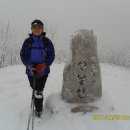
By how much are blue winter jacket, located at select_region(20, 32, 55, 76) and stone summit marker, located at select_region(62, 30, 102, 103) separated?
2.69ft

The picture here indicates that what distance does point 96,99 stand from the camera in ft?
23.2

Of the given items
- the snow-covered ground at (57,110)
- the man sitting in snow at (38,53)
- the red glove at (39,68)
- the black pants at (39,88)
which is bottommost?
the snow-covered ground at (57,110)

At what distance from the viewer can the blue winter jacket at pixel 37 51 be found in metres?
6.24

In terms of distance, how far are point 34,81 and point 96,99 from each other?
5.71ft

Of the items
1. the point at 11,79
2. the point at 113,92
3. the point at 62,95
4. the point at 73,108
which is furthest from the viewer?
the point at 11,79

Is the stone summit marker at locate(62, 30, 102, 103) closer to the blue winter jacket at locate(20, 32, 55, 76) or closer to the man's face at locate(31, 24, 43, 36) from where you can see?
the blue winter jacket at locate(20, 32, 55, 76)

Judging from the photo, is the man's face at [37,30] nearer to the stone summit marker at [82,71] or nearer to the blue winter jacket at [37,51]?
the blue winter jacket at [37,51]

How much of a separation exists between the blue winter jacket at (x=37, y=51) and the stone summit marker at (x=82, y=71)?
82 cm

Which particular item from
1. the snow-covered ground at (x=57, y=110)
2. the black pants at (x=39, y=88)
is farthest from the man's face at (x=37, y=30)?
the snow-covered ground at (x=57, y=110)

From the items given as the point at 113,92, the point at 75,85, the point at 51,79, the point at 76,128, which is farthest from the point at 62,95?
the point at 51,79

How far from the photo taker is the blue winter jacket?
246 inches

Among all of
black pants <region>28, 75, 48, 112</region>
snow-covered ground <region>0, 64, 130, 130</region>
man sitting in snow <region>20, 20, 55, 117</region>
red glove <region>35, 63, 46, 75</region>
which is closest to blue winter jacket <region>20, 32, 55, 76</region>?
man sitting in snow <region>20, 20, 55, 117</region>

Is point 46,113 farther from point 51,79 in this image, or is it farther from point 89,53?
point 51,79

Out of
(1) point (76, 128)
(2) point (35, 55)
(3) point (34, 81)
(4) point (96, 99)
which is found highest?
(2) point (35, 55)
